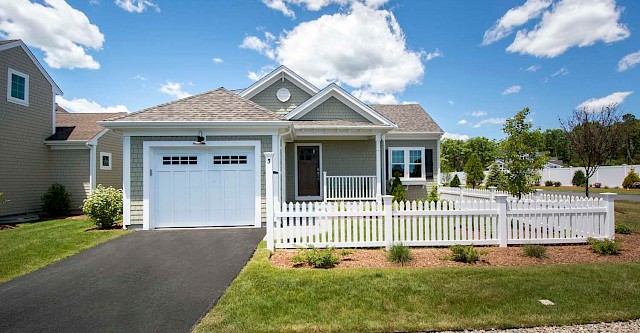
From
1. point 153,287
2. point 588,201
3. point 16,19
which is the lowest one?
point 153,287

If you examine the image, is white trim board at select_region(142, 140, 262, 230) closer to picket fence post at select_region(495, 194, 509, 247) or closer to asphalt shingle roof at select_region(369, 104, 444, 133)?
picket fence post at select_region(495, 194, 509, 247)

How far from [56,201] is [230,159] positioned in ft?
31.4

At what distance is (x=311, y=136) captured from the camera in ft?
45.2

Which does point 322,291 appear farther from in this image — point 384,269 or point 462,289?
point 462,289

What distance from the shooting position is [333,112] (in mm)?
13883

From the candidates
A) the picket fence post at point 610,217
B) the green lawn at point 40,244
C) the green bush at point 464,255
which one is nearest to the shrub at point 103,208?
the green lawn at point 40,244

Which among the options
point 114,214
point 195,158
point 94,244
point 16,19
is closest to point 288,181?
point 195,158

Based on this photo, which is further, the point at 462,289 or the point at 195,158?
the point at 195,158

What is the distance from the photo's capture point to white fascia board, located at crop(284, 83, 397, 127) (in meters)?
13.4

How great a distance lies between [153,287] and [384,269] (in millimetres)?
3694

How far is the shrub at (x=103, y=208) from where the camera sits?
934 cm

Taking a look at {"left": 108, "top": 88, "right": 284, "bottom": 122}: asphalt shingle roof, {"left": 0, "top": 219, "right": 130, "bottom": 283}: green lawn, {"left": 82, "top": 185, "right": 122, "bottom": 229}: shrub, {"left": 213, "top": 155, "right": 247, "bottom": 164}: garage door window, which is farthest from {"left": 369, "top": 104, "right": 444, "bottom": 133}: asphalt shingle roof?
{"left": 0, "top": 219, "right": 130, "bottom": 283}: green lawn

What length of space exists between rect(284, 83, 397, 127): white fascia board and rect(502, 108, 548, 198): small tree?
516cm

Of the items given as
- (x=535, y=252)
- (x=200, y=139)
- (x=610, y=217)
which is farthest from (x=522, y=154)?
(x=200, y=139)
